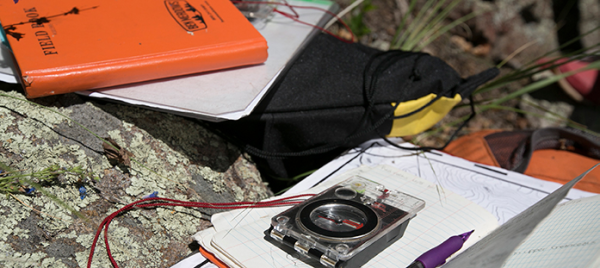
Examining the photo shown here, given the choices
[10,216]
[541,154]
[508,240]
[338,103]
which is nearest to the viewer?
[508,240]

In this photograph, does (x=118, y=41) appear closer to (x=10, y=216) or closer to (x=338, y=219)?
(x=10, y=216)

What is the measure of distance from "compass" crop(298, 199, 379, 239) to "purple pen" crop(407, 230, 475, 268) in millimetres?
101

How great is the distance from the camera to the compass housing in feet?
2.04

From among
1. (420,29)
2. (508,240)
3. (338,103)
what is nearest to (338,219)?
(508,240)

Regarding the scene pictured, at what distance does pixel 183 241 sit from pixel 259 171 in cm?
34

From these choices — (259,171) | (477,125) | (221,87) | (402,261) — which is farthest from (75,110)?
(477,125)

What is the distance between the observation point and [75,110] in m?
0.79

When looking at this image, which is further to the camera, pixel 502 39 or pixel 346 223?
pixel 502 39

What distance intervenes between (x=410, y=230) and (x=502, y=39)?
2.46 meters

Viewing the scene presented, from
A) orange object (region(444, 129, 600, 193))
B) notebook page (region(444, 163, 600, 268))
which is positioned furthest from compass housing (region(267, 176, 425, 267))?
orange object (region(444, 129, 600, 193))

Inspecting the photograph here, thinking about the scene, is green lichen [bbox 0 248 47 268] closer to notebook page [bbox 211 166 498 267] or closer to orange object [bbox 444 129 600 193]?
notebook page [bbox 211 166 498 267]

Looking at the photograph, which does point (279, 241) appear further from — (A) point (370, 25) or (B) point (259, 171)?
(A) point (370, 25)

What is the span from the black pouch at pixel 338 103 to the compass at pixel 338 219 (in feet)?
1.00

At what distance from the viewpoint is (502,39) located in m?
2.69
